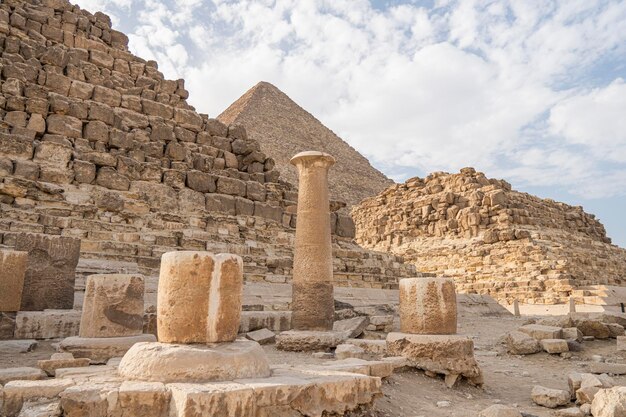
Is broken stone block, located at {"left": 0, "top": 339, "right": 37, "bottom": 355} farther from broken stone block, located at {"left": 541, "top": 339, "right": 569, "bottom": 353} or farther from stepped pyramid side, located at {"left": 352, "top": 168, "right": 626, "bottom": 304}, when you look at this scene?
stepped pyramid side, located at {"left": 352, "top": 168, "right": 626, "bottom": 304}

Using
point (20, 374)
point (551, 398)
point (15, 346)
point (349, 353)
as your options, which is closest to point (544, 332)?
point (551, 398)

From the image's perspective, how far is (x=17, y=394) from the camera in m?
2.66

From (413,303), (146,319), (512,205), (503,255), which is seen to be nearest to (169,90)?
(146,319)

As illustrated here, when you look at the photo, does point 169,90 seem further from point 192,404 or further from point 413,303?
point 192,404

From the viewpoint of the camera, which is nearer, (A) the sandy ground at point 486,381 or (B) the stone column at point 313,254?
(A) the sandy ground at point 486,381

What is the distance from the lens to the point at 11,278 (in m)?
5.03

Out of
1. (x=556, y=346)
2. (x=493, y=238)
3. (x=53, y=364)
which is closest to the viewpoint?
(x=53, y=364)

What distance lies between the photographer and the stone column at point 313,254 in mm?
6266

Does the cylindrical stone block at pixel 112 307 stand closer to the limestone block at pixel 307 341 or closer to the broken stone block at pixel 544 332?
the limestone block at pixel 307 341

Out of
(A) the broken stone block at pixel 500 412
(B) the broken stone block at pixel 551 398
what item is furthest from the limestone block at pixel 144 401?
(B) the broken stone block at pixel 551 398

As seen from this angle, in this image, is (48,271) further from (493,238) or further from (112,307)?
(493,238)

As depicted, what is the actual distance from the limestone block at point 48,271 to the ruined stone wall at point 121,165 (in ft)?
5.97

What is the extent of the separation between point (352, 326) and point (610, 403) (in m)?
4.08

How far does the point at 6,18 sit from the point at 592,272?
84.5 feet
